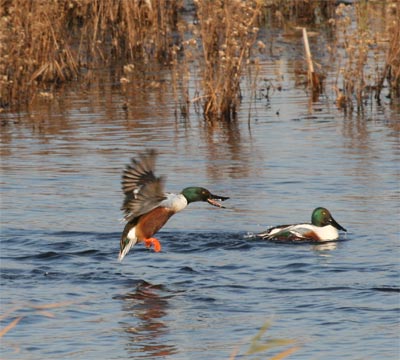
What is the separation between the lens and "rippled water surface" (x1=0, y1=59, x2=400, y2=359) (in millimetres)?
6844

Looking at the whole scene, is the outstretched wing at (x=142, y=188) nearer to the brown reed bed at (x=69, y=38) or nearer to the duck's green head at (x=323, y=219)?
the duck's green head at (x=323, y=219)

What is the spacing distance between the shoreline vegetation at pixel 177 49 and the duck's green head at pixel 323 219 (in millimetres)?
4181

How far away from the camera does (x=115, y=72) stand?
18234 mm

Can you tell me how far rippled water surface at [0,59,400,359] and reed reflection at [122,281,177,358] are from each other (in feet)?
0.04

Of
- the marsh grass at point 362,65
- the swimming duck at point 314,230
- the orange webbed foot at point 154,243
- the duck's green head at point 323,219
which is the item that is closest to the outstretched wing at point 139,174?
the orange webbed foot at point 154,243

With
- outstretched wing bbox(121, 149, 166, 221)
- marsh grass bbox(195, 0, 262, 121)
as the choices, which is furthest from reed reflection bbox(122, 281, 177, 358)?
marsh grass bbox(195, 0, 262, 121)

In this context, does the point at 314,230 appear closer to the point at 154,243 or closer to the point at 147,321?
the point at 154,243

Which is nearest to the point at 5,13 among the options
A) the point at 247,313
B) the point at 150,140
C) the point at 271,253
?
the point at 150,140

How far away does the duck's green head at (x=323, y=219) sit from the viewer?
9.29 meters

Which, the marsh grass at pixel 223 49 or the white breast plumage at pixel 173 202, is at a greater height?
the marsh grass at pixel 223 49

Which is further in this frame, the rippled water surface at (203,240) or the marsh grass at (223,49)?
the marsh grass at (223,49)

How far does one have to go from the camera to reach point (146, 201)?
8.06m

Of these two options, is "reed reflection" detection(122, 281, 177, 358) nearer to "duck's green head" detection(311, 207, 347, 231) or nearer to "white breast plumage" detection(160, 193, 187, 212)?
"white breast plumage" detection(160, 193, 187, 212)

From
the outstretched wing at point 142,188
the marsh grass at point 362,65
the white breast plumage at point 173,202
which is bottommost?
the white breast plumage at point 173,202
